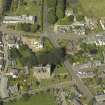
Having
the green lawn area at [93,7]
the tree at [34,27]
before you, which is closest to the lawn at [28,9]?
the tree at [34,27]

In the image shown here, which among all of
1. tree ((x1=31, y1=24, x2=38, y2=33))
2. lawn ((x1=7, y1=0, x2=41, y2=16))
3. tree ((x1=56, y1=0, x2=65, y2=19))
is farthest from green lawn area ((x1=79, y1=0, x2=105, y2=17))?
tree ((x1=31, y1=24, x2=38, y2=33))

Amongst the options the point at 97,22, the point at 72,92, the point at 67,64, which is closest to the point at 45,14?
the point at 97,22

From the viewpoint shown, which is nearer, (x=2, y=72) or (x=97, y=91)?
(x=97, y=91)

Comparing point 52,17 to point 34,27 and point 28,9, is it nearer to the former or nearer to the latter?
point 34,27

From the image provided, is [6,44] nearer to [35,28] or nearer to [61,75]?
[35,28]

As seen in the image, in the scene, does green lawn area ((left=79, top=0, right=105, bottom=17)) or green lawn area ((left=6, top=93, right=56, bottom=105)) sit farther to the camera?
green lawn area ((left=79, top=0, right=105, bottom=17))

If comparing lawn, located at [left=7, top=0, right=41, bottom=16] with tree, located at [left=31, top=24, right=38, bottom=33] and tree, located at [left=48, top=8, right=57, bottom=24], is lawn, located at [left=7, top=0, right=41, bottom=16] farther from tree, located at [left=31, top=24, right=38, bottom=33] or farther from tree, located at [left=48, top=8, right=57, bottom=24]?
tree, located at [left=31, top=24, right=38, bottom=33]

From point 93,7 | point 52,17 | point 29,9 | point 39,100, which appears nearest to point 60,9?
point 52,17

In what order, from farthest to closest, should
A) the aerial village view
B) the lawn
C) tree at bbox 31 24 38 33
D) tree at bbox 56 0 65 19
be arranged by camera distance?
the lawn
tree at bbox 56 0 65 19
tree at bbox 31 24 38 33
the aerial village view
